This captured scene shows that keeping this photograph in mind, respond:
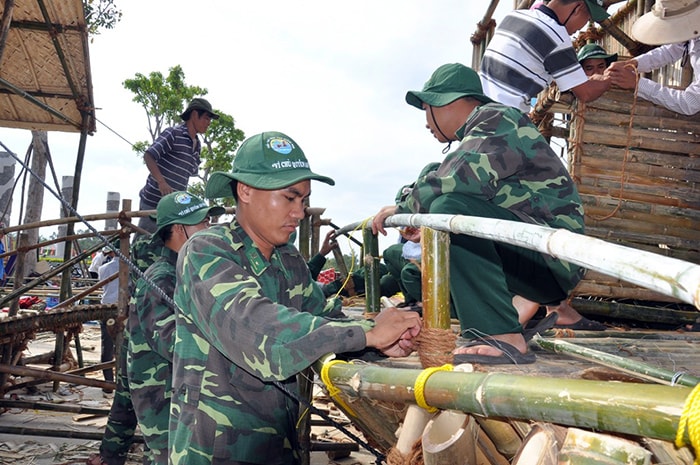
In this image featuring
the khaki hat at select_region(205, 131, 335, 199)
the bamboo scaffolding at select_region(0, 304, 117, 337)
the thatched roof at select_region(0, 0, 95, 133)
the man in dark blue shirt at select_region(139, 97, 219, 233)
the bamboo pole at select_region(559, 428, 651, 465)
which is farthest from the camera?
the man in dark blue shirt at select_region(139, 97, 219, 233)

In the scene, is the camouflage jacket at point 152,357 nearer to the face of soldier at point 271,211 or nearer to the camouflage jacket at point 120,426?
the camouflage jacket at point 120,426

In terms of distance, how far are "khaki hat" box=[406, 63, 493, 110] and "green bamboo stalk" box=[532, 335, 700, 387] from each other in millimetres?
1207

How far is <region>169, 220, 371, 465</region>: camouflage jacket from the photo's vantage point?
1.93 m

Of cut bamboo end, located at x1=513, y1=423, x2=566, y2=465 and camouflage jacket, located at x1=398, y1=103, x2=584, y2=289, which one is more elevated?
camouflage jacket, located at x1=398, y1=103, x2=584, y2=289

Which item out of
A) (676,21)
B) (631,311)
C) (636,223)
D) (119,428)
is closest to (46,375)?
(119,428)

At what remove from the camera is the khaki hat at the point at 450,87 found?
295cm

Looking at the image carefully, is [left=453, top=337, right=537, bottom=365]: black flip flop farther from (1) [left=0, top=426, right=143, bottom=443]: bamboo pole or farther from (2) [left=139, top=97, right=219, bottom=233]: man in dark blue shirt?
(2) [left=139, top=97, right=219, bottom=233]: man in dark blue shirt

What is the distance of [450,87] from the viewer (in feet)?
9.71

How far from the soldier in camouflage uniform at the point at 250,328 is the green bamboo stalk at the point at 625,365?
781mm

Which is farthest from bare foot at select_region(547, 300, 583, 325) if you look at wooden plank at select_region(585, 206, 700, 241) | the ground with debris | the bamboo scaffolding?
the bamboo scaffolding

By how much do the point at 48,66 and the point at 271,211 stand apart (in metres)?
5.64

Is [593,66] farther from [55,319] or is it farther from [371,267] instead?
[55,319]

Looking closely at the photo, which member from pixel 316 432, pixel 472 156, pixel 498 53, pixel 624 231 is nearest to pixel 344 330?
pixel 472 156

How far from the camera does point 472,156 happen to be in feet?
8.43
